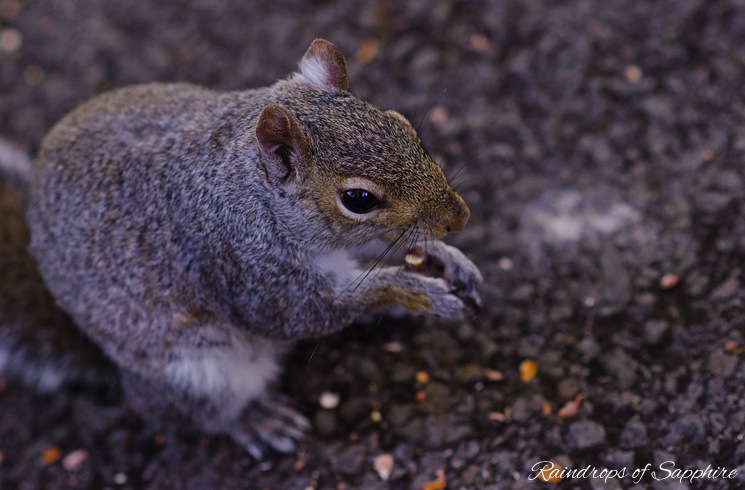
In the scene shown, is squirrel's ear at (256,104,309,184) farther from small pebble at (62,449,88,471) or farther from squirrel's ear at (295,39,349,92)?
small pebble at (62,449,88,471)

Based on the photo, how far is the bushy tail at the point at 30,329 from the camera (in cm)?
276

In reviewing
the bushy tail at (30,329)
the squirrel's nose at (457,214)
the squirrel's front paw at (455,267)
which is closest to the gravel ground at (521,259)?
the bushy tail at (30,329)

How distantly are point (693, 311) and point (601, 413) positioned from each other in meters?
0.46

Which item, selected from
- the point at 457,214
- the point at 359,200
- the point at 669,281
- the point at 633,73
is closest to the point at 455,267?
the point at 457,214

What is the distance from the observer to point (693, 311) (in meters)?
2.64

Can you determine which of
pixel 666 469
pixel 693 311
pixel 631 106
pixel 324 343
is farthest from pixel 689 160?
pixel 324 343

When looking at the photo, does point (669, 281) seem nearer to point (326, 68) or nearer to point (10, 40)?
point (326, 68)

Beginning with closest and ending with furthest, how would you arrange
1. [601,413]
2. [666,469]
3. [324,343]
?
[666,469] → [601,413] → [324,343]

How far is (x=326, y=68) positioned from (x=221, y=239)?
0.56m

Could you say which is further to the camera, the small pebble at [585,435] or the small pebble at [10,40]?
the small pebble at [10,40]

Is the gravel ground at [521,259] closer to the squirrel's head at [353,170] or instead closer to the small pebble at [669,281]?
the small pebble at [669,281]

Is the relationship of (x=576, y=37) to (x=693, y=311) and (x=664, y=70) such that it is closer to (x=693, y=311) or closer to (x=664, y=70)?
(x=664, y=70)

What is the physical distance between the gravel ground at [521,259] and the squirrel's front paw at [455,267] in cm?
37

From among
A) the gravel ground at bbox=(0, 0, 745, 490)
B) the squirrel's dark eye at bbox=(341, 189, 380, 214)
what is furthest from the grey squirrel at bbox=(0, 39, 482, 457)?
the gravel ground at bbox=(0, 0, 745, 490)
